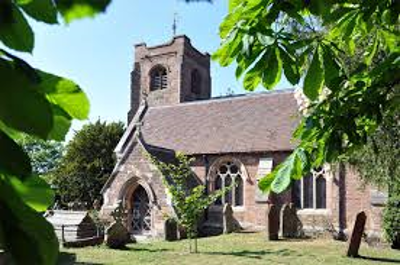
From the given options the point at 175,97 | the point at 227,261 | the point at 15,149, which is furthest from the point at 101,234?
A: the point at 15,149

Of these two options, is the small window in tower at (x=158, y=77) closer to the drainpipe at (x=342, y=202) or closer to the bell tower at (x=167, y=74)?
the bell tower at (x=167, y=74)

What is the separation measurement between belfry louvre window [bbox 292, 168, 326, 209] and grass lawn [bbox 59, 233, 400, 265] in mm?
3993

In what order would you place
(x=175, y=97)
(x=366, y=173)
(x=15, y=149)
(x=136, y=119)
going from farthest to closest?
(x=175, y=97), (x=136, y=119), (x=366, y=173), (x=15, y=149)

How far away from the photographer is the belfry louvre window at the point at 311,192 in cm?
2203

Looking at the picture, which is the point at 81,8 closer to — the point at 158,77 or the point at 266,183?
the point at 266,183

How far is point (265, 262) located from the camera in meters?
13.4

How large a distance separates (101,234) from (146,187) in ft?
10.5

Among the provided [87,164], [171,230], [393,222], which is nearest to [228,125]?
[171,230]

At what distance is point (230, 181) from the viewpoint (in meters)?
24.1

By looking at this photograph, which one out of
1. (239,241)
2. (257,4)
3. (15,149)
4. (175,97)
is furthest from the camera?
(175,97)

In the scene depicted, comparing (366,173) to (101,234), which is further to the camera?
(101,234)

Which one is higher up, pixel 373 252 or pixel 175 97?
pixel 175 97

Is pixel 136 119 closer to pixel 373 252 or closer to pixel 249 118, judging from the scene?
pixel 249 118

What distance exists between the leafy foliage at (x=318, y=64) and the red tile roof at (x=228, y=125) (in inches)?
766
